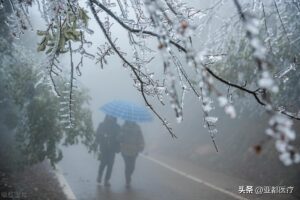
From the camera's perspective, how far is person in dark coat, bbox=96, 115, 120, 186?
411 inches

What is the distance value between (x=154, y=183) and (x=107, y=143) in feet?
Answer: 5.14

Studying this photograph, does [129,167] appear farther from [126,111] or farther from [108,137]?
[126,111]

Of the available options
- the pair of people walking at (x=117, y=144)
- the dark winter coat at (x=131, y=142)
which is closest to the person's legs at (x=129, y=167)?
the pair of people walking at (x=117, y=144)

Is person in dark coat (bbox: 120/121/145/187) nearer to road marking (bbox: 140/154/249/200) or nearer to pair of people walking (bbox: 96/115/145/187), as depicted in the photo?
pair of people walking (bbox: 96/115/145/187)

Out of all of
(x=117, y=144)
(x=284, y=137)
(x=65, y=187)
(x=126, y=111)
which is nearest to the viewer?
(x=284, y=137)

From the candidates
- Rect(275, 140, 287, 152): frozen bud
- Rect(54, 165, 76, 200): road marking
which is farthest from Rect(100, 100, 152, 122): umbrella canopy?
Rect(275, 140, 287, 152): frozen bud

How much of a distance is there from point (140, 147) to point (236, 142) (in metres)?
4.73

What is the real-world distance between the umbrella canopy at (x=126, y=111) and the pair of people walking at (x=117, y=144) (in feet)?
0.75

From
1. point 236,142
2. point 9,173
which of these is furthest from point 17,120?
point 236,142

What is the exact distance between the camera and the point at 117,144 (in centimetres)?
1088

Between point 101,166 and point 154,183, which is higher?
point 101,166

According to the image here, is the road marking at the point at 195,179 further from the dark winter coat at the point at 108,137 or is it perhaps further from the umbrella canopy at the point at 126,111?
the dark winter coat at the point at 108,137

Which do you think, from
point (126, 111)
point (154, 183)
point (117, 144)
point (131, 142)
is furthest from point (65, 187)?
point (126, 111)

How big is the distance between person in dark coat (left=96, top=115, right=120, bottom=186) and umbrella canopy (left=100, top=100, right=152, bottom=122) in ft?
0.76
